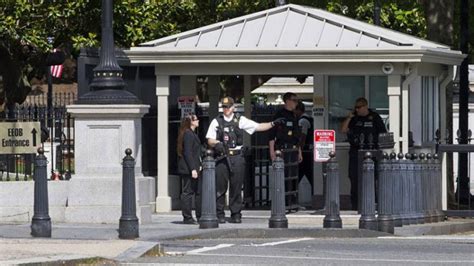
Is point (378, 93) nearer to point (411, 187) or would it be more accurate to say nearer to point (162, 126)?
point (411, 187)

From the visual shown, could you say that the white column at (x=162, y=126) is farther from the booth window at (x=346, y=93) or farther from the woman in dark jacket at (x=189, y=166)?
the booth window at (x=346, y=93)

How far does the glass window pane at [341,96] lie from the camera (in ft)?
76.0

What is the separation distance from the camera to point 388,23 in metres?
35.2

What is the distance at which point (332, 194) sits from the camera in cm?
1875

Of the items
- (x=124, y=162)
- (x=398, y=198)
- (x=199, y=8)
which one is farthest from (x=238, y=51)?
(x=199, y=8)

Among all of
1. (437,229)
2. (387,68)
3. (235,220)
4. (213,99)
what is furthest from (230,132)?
(213,99)

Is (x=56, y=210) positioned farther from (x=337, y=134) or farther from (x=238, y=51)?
(x=337, y=134)

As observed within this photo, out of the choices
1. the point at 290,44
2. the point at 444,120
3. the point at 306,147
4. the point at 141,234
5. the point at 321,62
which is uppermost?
the point at 290,44

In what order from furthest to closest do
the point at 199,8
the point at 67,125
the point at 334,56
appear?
1. the point at 199,8
2. the point at 334,56
3. the point at 67,125

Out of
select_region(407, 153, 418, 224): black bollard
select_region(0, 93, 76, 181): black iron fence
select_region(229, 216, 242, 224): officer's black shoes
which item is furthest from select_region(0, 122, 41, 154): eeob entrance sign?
select_region(407, 153, 418, 224): black bollard

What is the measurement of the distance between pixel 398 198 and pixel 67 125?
5.01m

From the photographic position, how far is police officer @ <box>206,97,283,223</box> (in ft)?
64.8

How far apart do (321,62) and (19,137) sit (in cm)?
510

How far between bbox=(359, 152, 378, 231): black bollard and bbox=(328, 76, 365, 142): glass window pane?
4163 millimetres
